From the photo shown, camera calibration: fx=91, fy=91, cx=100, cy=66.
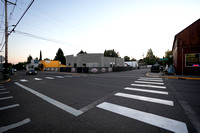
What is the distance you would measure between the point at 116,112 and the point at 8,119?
11.4 ft

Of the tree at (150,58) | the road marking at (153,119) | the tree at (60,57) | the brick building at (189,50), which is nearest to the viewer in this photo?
the road marking at (153,119)

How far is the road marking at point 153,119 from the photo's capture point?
2.30 m

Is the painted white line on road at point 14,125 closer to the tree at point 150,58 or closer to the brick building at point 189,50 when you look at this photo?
the brick building at point 189,50

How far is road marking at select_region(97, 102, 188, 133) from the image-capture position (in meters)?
2.30

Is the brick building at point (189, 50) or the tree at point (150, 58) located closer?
the brick building at point (189, 50)

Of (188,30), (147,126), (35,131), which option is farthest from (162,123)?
(188,30)

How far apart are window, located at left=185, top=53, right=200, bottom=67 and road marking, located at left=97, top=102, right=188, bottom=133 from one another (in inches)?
633

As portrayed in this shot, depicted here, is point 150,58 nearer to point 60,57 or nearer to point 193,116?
point 60,57

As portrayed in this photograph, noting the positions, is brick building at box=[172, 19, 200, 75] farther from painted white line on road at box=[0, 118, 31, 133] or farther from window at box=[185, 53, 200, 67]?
painted white line on road at box=[0, 118, 31, 133]

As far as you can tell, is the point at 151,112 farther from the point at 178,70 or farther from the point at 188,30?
the point at 188,30

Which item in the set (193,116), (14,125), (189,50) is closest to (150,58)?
(189,50)

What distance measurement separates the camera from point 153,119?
8.85 feet

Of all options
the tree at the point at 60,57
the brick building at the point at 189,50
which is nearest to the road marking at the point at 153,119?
the brick building at the point at 189,50

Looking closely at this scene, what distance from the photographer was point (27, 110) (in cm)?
349
